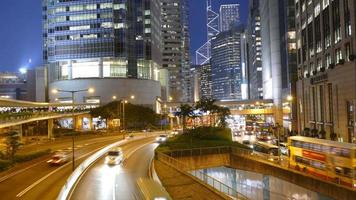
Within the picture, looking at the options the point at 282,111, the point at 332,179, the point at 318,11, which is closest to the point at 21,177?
the point at 332,179

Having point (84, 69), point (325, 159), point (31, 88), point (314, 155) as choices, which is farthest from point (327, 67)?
point (31, 88)

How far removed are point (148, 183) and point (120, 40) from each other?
389 feet

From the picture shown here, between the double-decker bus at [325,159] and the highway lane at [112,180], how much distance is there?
17.1 m

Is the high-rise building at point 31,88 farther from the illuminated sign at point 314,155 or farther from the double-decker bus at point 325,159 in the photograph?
the illuminated sign at point 314,155

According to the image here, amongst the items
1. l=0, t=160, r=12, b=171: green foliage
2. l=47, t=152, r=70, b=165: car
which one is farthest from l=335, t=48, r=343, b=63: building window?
l=0, t=160, r=12, b=171: green foliage

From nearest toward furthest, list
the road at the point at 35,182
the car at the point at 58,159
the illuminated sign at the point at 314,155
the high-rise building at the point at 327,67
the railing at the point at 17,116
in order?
1. the road at the point at 35,182
2. the illuminated sign at the point at 314,155
3. the car at the point at 58,159
4. the railing at the point at 17,116
5. the high-rise building at the point at 327,67

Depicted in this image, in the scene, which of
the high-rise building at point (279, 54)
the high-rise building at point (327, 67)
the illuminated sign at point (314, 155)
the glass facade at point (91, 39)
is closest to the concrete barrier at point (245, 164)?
the illuminated sign at point (314, 155)

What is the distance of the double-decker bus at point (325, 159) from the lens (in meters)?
33.8

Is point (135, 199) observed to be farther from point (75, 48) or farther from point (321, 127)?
point (75, 48)

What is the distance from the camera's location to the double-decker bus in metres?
33.8

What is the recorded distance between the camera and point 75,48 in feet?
458

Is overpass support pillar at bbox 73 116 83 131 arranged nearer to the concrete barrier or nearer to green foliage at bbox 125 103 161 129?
green foliage at bbox 125 103 161 129

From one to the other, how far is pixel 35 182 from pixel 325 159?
27.1m

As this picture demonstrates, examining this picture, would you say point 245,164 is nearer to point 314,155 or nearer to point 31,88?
point 314,155
